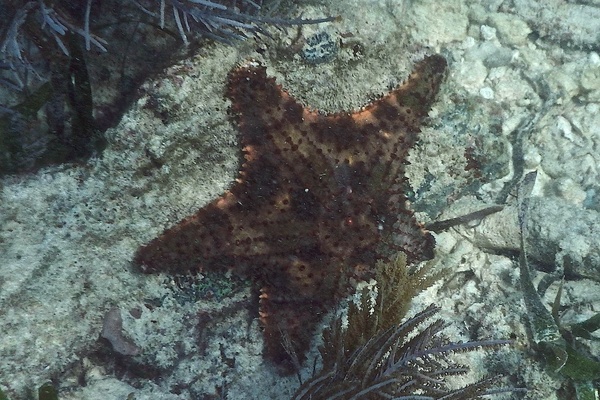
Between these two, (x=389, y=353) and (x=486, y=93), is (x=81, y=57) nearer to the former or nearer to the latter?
(x=389, y=353)

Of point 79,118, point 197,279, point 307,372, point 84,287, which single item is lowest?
point 307,372

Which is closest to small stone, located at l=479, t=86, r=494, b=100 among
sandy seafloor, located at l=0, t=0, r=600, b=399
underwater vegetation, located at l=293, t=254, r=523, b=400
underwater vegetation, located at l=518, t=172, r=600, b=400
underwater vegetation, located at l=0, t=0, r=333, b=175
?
sandy seafloor, located at l=0, t=0, r=600, b=399

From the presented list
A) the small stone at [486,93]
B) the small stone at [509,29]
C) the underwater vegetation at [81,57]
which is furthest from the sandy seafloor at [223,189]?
the small stone at [509,29]

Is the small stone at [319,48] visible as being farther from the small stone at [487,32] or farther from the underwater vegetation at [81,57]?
the small stone at [487,32]

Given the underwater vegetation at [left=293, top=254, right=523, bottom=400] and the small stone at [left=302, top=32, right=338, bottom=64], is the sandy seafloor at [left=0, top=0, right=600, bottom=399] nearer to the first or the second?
the small stone at [left=302, top=32, right=338, bottom=64]

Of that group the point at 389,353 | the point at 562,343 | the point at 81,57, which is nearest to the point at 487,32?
the point at 562,343

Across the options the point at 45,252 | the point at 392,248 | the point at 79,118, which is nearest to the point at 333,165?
the point at 392,248

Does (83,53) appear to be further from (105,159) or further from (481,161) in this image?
(481,161)
